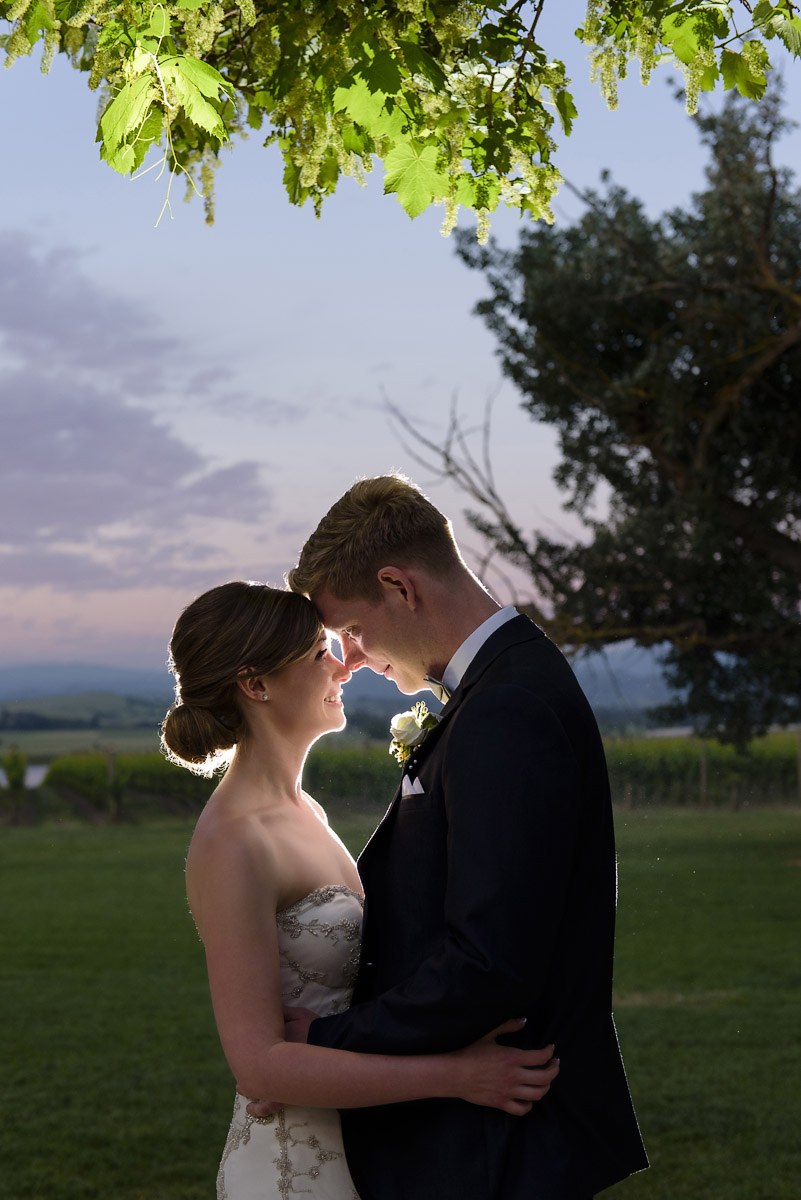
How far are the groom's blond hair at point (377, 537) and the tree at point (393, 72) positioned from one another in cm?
90

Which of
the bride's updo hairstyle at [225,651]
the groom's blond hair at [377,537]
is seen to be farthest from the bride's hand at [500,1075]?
the bride's updo hairstyle at [225,651]

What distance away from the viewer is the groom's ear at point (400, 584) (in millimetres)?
2436

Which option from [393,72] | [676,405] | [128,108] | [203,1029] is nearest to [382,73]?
[393,72]

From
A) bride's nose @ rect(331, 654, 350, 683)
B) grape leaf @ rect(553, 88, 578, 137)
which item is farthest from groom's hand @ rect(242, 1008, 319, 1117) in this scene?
grape leaf @ rect(553, 88, 578, 137)

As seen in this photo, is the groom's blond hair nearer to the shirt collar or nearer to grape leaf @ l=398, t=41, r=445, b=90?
the shirt collar

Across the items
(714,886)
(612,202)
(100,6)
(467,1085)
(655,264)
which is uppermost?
(612,202)

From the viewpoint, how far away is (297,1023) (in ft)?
7.90

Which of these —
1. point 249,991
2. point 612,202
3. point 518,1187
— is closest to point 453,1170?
point 518,1187

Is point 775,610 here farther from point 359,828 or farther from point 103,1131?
point 103,1131

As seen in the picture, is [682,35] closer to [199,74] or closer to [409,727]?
[199,74]

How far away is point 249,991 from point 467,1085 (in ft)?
1.70

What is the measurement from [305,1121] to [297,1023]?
0.35 metres

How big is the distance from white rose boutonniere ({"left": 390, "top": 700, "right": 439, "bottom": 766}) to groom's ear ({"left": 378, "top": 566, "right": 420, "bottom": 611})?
39 cm

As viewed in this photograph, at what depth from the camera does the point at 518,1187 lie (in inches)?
82.4
